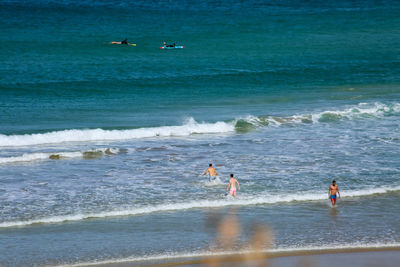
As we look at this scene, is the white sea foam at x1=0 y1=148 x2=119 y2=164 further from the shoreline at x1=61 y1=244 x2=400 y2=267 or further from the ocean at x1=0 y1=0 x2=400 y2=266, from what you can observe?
the shoreline at x1=61 y1=244 x2=400 y2=267

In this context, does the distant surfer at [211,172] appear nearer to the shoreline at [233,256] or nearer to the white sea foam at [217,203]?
the white sea foam at [217,203]

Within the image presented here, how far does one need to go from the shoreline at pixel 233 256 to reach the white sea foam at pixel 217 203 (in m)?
3.47

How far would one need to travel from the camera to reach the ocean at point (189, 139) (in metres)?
16.3

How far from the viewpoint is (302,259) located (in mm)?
14367

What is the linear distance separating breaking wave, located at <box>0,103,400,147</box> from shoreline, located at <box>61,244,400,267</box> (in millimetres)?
14920

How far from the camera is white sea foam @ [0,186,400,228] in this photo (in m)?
17.1

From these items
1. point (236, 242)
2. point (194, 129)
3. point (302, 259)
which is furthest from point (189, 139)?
point (302, 259)

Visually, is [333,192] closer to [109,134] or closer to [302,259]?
[302,259]

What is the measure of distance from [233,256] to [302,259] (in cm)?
174

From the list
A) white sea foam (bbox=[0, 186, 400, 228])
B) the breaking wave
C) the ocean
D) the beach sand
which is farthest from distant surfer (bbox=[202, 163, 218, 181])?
the breaking wave

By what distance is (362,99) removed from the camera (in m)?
37.8

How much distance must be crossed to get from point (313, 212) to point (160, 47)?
1631 inches

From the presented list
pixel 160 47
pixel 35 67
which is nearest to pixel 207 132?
pixel 35 67

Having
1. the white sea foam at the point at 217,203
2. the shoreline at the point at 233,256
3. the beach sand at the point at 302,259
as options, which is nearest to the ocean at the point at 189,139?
the white sea foam at the point at 217,203
